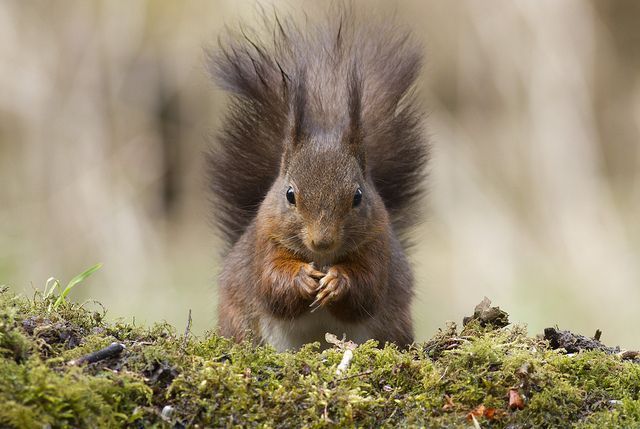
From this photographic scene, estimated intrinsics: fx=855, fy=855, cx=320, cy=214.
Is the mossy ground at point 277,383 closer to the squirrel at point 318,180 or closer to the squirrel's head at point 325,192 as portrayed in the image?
the squirrel at point 318,180

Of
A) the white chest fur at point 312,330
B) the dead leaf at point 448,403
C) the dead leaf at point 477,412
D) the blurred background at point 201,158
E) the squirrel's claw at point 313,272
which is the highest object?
the blurred background at point 201,158

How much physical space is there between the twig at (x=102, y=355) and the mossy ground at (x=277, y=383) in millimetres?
14

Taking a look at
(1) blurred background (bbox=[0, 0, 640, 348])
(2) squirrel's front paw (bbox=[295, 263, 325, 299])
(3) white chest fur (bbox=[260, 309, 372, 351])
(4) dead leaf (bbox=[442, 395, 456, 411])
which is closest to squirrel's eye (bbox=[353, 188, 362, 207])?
(2) squirrel's front paw (bbox=[295, 263, 325, 299])

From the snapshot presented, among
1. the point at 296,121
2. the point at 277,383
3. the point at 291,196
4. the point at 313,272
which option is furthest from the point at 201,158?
the point at 277,383

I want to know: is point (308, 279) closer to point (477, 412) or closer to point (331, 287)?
point (331, 287)

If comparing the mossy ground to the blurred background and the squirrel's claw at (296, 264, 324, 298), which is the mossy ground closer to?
the squirrel's claw at (296, 264, 324, 298)

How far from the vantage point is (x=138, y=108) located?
7.19 m

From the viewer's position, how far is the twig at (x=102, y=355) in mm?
1720

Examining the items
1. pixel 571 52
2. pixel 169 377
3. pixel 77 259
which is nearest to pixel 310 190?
pixel 169 377

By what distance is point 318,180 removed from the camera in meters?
2.86

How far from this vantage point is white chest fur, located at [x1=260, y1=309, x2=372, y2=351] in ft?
9.36

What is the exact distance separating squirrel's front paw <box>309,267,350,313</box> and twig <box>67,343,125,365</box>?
3.18 feet

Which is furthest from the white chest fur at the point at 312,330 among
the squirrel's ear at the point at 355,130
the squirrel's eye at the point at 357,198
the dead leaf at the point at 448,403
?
the dead leaf at the point at 448,403

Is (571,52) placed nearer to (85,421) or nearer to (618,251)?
(618,251)
